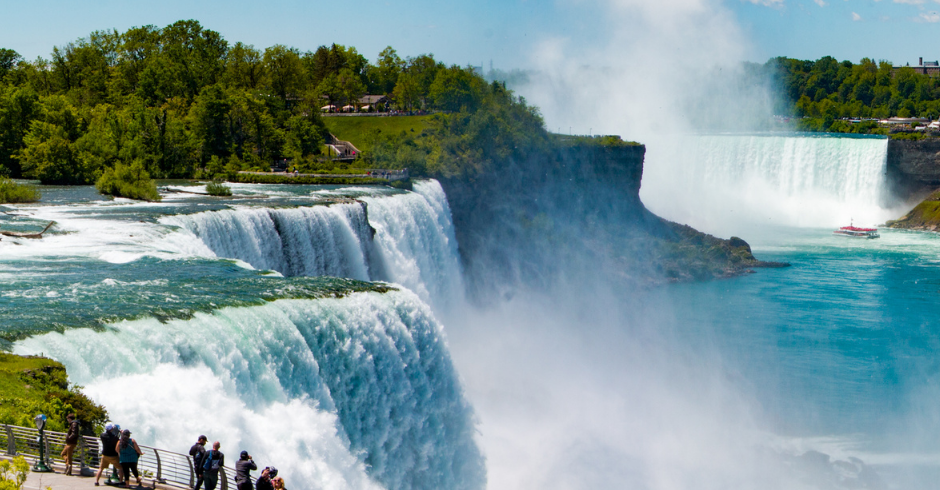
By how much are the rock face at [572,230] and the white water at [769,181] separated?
52.0 feet

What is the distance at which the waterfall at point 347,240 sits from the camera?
2873 centimetres

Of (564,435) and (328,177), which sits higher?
(328,177)

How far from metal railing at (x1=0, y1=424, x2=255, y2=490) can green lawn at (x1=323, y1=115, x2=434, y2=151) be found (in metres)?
65.8

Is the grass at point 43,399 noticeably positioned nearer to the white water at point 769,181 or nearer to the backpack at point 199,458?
the backpack at point 199,458

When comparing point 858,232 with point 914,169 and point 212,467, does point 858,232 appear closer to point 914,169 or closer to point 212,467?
point 914,169

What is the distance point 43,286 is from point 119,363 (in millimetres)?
6814

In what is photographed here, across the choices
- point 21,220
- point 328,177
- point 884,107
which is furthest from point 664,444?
point 884,107

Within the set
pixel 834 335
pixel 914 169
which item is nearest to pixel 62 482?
pixel 834 335

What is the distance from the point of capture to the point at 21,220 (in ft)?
98.1

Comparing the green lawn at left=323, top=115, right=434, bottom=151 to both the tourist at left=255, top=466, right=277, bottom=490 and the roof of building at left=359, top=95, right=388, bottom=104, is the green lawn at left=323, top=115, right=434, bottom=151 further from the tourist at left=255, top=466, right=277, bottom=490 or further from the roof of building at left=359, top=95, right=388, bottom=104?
the tourist at left=255, top=466, right=277, bottom=490

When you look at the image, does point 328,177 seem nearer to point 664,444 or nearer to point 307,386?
point 664,444

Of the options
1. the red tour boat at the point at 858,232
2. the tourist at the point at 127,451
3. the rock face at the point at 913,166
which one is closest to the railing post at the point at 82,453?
the tourist at the point at 127,451

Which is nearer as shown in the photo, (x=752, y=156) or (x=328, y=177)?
(x=328, y=177)

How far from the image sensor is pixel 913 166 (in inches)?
3258
